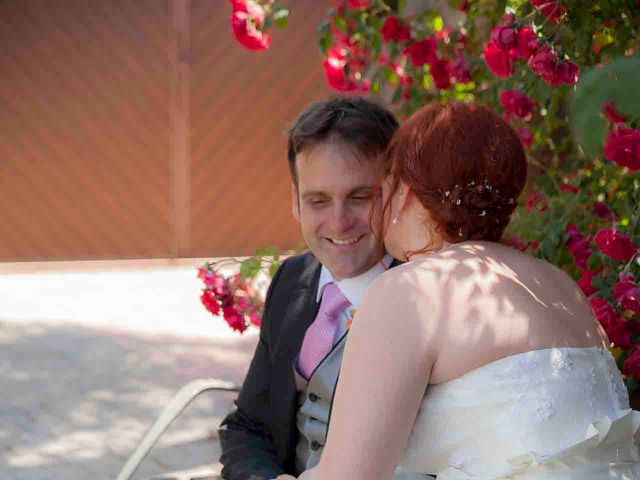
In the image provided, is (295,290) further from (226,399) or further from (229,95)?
(229,95)

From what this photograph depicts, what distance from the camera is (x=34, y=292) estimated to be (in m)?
8.16

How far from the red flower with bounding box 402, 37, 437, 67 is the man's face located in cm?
180

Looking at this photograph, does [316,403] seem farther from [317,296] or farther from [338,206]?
[338,206]

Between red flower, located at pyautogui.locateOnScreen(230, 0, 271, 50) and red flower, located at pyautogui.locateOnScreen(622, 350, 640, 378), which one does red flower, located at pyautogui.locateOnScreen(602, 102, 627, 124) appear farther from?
red flower, located at pyautogui.locateOnScreen(230, 0, 271, 50)

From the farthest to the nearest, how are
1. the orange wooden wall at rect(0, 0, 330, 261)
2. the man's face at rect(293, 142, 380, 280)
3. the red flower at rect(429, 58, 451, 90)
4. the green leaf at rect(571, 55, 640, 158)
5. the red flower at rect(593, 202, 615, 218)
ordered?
the orange wooden wall at rect(0, 0, 330, 261), the red flower at rect(429, 58, 451, 90), the red flower at rect(593, 202, 615, 218), the man's face at rect(293, 142, 380, 280), the green leaf at rect(571, 55, 640, 158)

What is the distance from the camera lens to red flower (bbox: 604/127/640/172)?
→ 2264 mm

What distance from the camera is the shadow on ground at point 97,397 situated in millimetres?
4637

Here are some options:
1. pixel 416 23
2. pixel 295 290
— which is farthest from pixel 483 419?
pixel 416 23

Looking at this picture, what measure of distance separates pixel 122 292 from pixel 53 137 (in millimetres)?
1506

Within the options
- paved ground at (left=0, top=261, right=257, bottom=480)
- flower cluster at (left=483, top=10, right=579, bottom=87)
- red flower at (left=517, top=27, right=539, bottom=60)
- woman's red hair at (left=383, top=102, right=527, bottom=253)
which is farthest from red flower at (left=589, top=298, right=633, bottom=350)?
paved ground at (left=0, top=261, right=257, bottom=480)

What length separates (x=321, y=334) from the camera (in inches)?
94.3

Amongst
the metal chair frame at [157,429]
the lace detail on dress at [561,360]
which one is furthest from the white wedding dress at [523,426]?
the metal chair frame at [157,429]

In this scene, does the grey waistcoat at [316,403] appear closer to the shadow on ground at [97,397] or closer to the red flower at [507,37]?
the red flower at [507,37]

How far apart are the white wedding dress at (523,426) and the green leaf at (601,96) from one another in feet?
2.34
